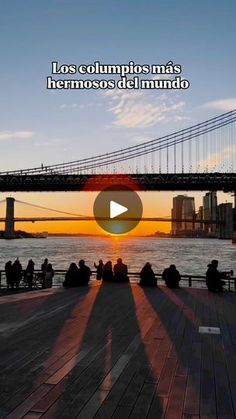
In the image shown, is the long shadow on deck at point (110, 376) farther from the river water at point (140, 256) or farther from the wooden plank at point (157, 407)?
the river water at point (140, 256)

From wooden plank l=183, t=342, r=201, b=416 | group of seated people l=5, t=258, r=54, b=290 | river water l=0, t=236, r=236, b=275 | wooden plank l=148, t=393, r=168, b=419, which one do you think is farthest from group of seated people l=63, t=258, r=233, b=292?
river water l=0, t=236, r=236, b=275

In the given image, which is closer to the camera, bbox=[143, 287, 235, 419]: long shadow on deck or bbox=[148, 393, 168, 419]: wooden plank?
bbox=[148, 393, 168, 419]: wooden plank

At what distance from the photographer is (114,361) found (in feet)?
19.5

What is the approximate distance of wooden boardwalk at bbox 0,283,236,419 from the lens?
443cm

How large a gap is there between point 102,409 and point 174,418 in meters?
0.69

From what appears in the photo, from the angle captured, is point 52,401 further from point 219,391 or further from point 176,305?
point 176,305

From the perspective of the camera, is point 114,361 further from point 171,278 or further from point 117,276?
point 117,276

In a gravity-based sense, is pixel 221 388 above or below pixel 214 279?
below

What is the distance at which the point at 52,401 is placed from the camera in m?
4.51

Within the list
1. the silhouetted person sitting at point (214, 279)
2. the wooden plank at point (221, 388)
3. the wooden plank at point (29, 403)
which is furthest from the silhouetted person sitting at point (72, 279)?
the wooden plank at point (29, 403)

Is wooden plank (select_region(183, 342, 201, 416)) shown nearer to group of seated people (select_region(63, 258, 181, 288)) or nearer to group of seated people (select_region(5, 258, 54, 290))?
group of seated people (select_region(63, 258, 181, 288))

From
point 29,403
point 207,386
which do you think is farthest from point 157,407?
point 29,403

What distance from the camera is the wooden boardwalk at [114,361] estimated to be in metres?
4.43

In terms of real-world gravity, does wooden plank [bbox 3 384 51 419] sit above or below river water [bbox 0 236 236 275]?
above
